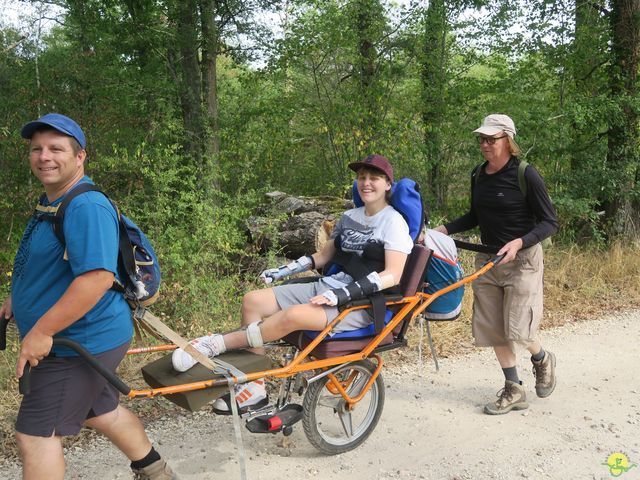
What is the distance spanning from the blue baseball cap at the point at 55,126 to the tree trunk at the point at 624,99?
8102 millimetres

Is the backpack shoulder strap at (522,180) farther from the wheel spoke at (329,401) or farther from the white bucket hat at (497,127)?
the wheel spoke at (329,401)

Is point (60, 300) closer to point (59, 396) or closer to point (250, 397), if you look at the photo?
point (59, 396)

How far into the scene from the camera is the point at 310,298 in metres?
3.74

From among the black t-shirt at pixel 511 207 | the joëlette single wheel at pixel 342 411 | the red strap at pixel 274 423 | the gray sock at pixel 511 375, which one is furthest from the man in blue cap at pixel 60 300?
the gray sock at pixel 511 375

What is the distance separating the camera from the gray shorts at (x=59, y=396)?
2.54 m

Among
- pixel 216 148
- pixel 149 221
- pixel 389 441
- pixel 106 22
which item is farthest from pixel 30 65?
pixel 389 441

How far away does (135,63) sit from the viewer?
10.2 metres

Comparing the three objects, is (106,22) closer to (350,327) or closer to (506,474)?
(350,327)

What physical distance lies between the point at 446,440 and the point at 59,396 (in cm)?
254

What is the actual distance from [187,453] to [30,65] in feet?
26.2

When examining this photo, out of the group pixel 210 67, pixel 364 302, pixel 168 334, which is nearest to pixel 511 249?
pixel 364 302

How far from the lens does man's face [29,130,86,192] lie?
8.25 feet

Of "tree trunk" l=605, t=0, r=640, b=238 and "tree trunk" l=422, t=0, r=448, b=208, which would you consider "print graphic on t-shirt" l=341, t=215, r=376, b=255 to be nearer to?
"tree trunk" l=605, t=0, r=640, b=238

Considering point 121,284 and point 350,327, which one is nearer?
point 121,284
